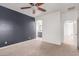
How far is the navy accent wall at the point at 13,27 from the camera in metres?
4.90

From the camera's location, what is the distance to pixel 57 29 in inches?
256

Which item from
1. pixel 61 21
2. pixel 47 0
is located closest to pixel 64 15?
pixel 61 21

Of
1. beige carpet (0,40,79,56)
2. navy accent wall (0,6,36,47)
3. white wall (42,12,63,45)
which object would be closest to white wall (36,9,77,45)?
white wall (42,12,63,45)

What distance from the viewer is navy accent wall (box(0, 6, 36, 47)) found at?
4.90 metres

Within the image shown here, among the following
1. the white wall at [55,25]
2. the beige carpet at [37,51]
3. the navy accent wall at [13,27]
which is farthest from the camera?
the white wall at [55,25]

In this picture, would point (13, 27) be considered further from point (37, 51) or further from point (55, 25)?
point (55, 25)

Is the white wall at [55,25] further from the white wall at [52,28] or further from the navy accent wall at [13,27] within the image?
the navy accent wall at [13,27]

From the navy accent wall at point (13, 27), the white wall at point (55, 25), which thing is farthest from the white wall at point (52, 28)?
the navy accent wall at point (13, 27)

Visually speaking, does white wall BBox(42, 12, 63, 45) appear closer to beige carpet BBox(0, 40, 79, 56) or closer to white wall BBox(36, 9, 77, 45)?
white wall BBox(36, 9, 77, 45)

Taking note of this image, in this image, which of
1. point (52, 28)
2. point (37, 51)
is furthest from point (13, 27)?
point (52, 28)

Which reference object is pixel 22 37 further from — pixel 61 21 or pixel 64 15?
pixel 64 15

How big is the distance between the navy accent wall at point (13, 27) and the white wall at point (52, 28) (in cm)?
134

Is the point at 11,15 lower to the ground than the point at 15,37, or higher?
higher

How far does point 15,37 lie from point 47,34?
262 centimetres
